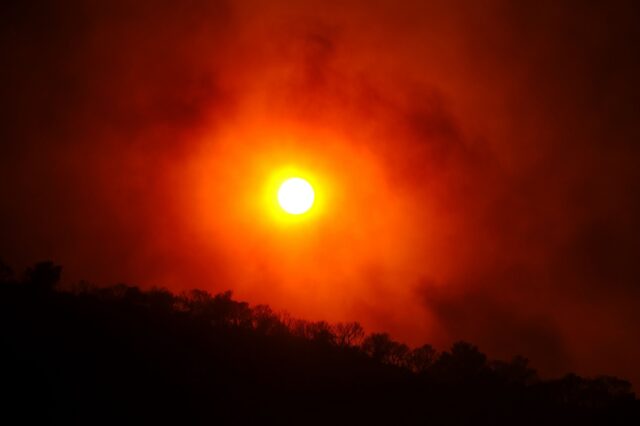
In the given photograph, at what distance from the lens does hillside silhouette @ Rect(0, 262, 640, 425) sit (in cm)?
4259

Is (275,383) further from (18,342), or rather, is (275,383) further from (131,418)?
(18,342)

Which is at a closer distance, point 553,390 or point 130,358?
point 130,358

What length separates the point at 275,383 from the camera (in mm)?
54469

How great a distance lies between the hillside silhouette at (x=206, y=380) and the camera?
140 ft

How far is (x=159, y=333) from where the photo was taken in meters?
61.9

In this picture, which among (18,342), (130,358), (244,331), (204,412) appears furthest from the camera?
(244,331)

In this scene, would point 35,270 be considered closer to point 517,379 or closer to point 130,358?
point 130,358

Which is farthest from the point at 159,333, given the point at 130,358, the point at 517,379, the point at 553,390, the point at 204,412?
the point at 517,379

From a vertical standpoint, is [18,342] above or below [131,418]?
above

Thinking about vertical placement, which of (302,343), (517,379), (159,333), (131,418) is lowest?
(131,418)

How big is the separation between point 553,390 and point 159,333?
58.8 metres

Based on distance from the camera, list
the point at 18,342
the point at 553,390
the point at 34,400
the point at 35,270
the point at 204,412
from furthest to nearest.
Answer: the point at 35,270
the point at 553,390
the point at 18,342
the point at 204,412
the point at 34,400

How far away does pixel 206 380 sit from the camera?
50625 mm

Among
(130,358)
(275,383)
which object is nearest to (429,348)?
(275,383)
